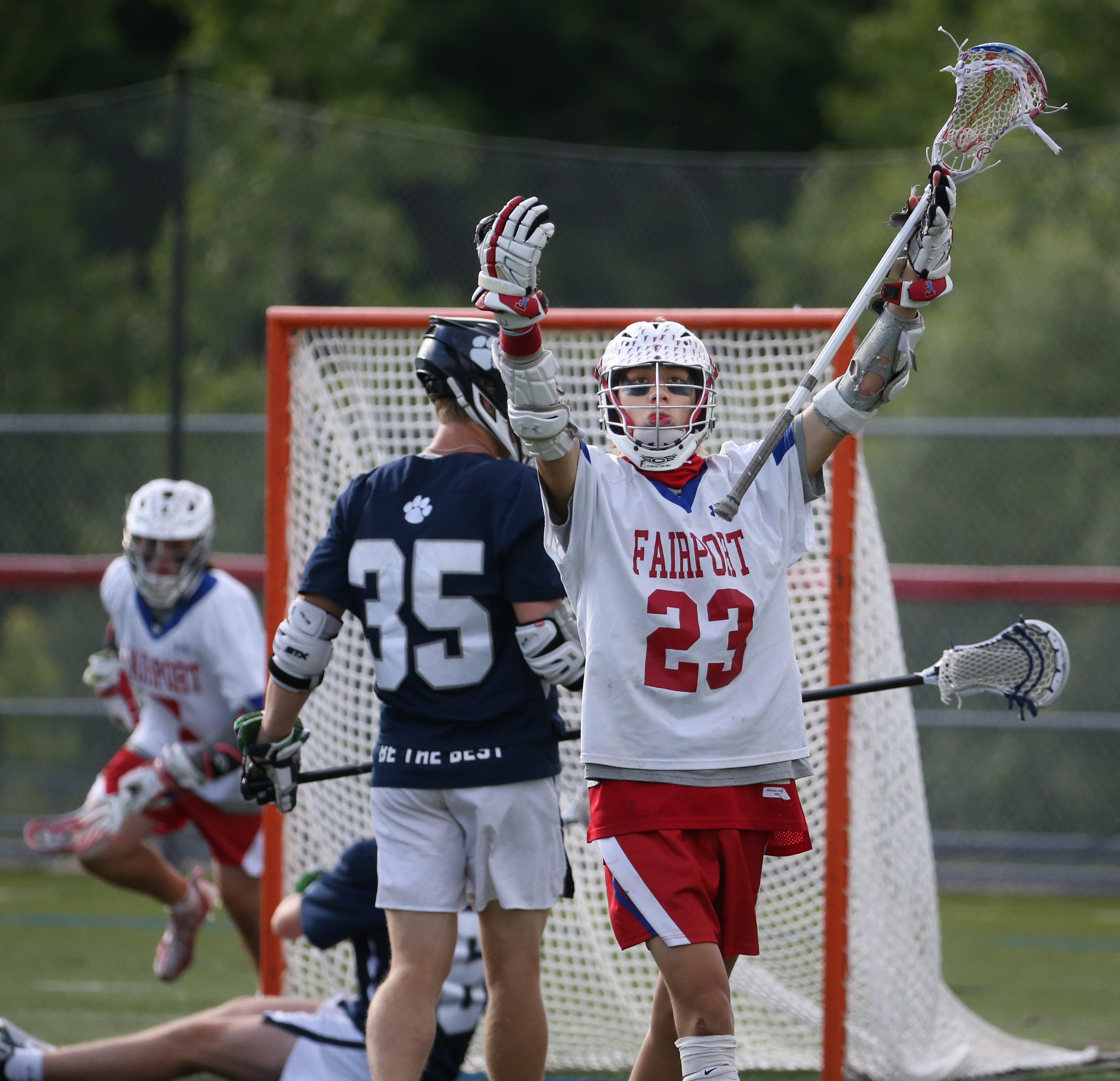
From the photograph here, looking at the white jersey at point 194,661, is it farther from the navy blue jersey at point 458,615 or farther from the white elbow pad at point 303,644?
the navy blue jersey at point 458,615

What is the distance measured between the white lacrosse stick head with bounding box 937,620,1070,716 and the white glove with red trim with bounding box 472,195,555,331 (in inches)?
49.2

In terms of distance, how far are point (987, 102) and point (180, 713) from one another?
3.52 meters

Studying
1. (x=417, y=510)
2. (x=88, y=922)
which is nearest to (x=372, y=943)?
(x=417, y=510)

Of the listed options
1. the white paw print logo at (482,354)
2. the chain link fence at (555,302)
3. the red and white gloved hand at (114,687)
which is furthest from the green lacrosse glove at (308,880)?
the chain link fence at (555,302)

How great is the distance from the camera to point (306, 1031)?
13.3ft

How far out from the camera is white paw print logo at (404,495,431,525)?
3.76 metres

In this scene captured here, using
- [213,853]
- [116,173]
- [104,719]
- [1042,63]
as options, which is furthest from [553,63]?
[213,853]

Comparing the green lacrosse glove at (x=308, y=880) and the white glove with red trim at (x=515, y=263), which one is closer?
the white glove with red trim at (x=515, y=263)

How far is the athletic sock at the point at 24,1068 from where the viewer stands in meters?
4.14

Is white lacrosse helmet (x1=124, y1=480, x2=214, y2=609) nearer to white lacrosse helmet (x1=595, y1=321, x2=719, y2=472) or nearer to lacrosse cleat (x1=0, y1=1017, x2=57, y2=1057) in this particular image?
lacrosse cleat (x1=0, y1=1017, x2=57, y2=1057)

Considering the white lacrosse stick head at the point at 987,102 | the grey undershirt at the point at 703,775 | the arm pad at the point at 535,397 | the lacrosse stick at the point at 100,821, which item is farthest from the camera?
the lacrosse stick at the point at 100,821

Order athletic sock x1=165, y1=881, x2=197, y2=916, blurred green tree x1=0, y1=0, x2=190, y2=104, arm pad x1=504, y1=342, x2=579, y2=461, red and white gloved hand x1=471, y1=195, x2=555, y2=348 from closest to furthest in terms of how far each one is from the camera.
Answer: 1. red and white gloved hand x1=471, y1=195, x2=555, y2=348
2. arm pad x1=504, y1=342, x2=579, y2=461
3. athletic sock x1=165, y1=881, x2=197, y2=916
4. blurred green tree x1=0, y1=0, x2=190, y2=104

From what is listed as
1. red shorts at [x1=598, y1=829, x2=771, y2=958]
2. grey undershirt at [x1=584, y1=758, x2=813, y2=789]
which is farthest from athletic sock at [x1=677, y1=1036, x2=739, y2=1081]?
grey undershirt at [x1=584, y1=758, x2=813, y2=789]

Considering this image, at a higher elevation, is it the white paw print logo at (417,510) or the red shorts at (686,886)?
the white paw print logo at (417,510)
